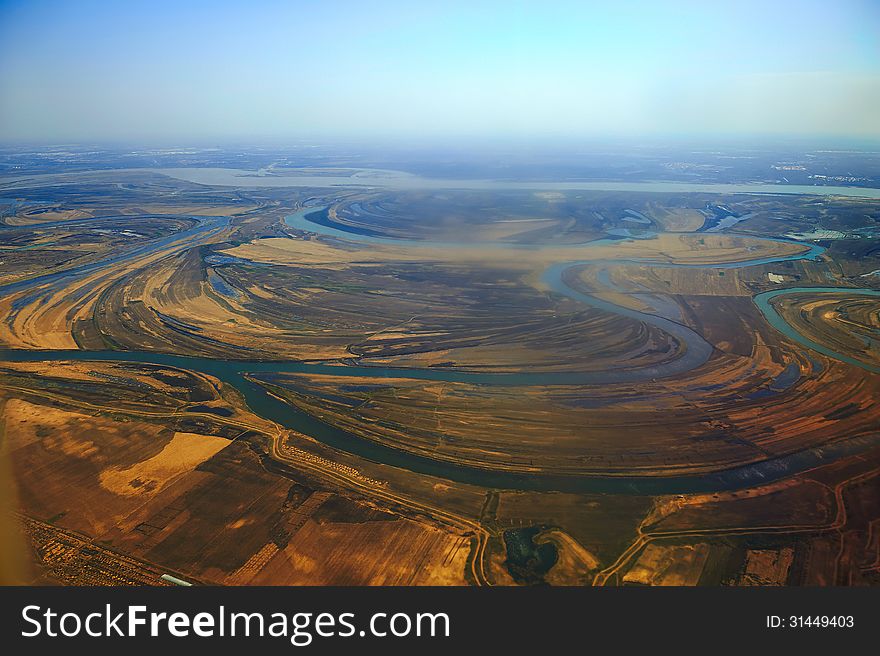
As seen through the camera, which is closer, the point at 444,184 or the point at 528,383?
the point at 528,383

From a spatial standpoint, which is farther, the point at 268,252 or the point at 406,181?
the point at 406,181

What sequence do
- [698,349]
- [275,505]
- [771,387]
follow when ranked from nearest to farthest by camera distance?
[275,505], [771,387], [698,349]

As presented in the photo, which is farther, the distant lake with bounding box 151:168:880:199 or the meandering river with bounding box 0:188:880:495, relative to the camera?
the distant lake with bounding box 151:168:880:199

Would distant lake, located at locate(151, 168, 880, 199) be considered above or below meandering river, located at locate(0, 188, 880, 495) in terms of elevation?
above

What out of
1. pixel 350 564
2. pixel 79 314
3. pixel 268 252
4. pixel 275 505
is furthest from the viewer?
pixel 268 252

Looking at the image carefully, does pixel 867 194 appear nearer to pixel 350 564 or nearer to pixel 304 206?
pixel 304 206

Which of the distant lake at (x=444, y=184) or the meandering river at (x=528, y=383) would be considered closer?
the meandering river at (x=528, y=383)

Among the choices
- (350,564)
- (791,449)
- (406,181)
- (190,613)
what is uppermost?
(406,181)

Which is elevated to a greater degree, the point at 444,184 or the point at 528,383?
the point at 444,184

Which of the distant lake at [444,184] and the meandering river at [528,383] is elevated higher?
the distant lake at [444,184]

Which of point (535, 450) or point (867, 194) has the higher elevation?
point (867, 194)

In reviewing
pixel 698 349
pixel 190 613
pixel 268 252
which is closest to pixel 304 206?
pixel 268 252
